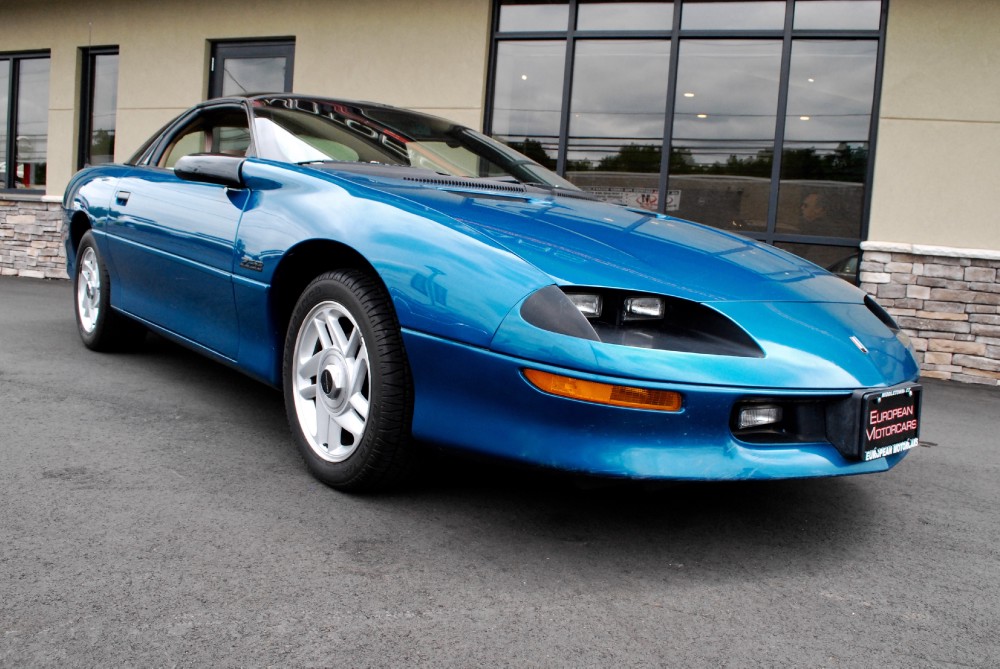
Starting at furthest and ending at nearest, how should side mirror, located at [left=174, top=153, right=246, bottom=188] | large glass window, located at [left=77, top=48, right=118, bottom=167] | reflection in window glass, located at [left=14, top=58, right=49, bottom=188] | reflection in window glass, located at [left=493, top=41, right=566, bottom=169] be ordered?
reflection in window glass, located at [left=14, top=58, right=49, bottom=188] < large glass window, located at [left=77, top=48, right=118, bottom=167] < reflection in window glass, located at [left=493, top=41, right=566, bottom=169] < side mirror, located at [left=174, top=153, right=246, bottom=188]

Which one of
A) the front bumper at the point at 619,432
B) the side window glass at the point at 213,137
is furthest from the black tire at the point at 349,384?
the side window glass at the point at 213,137

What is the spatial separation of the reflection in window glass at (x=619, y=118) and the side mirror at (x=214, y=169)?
15.1 ft

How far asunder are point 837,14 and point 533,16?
2.51m

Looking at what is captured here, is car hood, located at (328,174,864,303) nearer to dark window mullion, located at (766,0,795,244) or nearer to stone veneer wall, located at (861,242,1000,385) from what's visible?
stone veneer wall, located at (861,242,1000,385)

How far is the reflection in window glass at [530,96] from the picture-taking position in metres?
7.68

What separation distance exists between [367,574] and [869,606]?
1.20 metres

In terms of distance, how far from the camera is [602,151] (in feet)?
24.7

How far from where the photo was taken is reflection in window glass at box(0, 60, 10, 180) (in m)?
10.5

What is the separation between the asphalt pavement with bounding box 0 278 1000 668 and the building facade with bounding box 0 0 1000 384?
355 centimetres

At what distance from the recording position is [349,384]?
103 inches

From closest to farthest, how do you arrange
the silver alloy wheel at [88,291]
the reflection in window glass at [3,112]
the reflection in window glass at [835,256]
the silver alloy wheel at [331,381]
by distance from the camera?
the silver alloy wheel at [331,381]
the silver alloy wheel at [88,291]
the reflection in window glass at [835,256]
the reflection in window glass at [3,112]

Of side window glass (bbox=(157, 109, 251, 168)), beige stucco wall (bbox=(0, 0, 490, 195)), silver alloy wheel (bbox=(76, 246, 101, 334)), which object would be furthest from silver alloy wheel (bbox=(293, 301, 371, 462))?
beige stucco wall (bbox=(0, 0, 490, 195))

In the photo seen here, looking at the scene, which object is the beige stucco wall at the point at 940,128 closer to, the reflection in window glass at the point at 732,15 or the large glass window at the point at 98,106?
the reflection in window glass at the point at 732,15

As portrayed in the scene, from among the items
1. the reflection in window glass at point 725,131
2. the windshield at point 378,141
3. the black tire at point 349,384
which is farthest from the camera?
the reflection in window glass at point 725,131
